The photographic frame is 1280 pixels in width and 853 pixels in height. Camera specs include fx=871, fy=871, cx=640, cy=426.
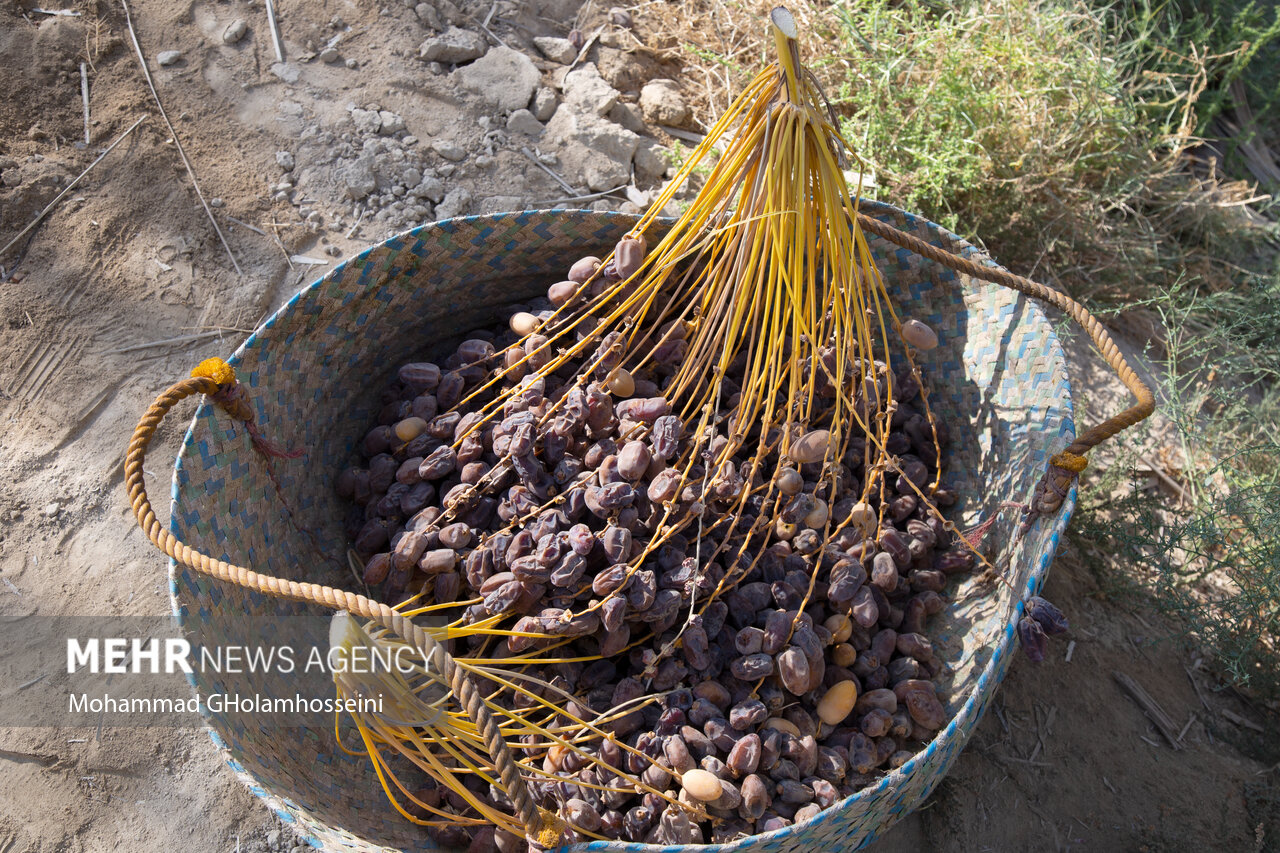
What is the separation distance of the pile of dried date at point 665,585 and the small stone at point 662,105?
116 centimetres

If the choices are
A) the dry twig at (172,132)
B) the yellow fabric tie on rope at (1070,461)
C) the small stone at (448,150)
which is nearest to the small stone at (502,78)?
the small stone at (448,150)

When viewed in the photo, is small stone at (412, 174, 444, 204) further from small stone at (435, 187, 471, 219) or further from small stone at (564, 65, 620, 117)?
small stone at (564, 65, 620, 117)

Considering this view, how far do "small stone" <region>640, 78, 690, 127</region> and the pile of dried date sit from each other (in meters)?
1.16

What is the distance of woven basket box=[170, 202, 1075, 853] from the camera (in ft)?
4.43

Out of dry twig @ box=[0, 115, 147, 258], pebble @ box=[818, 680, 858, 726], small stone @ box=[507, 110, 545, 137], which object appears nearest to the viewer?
pebble @ box=[818, 680, 858, 726]

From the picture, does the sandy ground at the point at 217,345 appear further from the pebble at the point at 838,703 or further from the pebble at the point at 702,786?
the pebble at the point at 702,786

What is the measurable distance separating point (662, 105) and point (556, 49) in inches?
16.1

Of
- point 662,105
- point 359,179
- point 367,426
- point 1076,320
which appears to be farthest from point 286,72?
point 1076,320

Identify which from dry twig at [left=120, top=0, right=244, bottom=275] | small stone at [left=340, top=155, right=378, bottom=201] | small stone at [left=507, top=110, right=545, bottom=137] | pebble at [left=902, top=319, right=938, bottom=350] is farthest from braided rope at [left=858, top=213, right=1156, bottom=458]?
dry twig at [left=120, top=0, right=244, bottom=275]

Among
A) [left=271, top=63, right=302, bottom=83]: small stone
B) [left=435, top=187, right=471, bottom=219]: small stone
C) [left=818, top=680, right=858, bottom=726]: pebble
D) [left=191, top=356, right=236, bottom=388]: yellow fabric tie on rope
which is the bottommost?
[left=818, top=680, right=858, bottom=726]: pebble

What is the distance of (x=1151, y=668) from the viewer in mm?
2129

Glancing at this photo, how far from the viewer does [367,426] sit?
199cm

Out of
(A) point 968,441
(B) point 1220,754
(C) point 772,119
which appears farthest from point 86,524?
(B) point 1220,754

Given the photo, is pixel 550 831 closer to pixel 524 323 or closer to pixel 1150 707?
pixel 524 323
